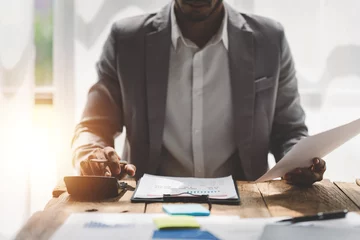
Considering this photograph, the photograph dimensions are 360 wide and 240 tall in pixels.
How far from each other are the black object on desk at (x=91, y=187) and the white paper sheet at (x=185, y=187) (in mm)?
61

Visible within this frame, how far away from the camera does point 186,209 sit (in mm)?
Answer: 1038

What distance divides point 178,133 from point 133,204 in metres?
0.71

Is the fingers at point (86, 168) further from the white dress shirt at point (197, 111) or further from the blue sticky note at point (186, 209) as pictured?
the white dress shirt at point (197, 111)

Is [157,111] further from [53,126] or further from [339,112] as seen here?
[339,112]

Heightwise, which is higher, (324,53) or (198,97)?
(324,53)

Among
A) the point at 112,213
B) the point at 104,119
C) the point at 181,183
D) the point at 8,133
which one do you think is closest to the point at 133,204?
the point at 112,213

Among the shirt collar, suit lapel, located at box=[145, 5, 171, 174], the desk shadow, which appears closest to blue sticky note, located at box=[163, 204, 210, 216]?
the desk shadow

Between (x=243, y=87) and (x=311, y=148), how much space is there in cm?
57

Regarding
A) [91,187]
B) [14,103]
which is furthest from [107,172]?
[14,103]

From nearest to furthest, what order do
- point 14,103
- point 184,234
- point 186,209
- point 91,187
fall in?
point 184,234 < point 186,209 < point 91,187 < point 14,103

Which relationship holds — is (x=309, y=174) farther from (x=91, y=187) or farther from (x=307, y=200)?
(x=91, y=187)

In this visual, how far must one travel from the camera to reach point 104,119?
178 centimetres

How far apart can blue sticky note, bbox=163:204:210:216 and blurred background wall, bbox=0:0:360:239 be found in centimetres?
134

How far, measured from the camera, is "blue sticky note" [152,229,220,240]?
2.78 ft
